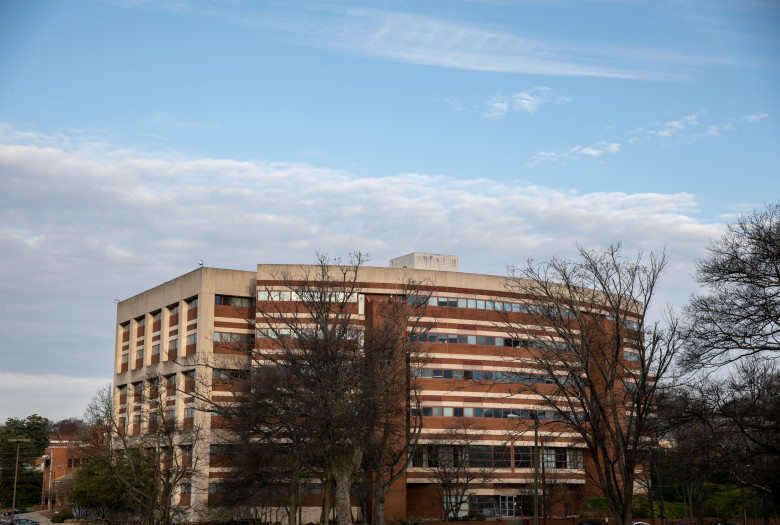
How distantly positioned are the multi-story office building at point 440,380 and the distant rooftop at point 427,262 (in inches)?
4.9

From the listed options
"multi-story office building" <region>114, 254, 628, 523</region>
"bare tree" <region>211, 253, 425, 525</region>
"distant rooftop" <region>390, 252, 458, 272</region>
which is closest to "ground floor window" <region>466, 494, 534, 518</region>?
"multi-story office building" <region>114, 254, 628, 523</region>

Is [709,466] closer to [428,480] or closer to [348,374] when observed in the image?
[348,374]

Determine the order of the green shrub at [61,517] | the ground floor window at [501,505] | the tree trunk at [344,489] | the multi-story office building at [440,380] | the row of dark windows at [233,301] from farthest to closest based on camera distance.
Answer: the green shrub at [61,517] → the row of dark windows at [233,301] → the ground floor window at [501,505] → the multi-story office building at [440,380] → the tree trunk at [344,489]

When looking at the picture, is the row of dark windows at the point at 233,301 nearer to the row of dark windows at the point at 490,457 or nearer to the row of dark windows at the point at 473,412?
the row of dark windows at the point at 473,412

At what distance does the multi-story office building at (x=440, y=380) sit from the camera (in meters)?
80.2

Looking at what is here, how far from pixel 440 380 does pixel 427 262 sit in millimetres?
13452

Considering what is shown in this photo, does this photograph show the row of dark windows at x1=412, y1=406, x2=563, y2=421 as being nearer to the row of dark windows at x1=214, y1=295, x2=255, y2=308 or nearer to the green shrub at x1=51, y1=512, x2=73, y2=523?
the row of dark windows at x1=214, y1=295, x2=255, y2=308

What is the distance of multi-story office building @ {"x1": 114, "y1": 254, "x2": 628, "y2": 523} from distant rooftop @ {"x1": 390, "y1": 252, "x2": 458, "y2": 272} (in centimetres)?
13

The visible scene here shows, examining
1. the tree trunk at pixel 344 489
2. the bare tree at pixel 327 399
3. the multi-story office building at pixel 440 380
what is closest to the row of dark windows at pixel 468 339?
the multi-story office building at pixel 440 380

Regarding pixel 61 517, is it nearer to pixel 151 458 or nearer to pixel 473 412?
pixel 151 458

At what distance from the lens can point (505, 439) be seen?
270 ft

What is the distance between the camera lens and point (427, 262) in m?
87.9

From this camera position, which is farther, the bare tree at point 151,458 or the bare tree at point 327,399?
the bare tree at point 151,458

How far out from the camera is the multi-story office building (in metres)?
80.2
